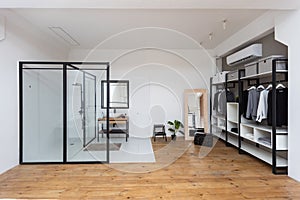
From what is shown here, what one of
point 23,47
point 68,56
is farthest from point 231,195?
point 68,56

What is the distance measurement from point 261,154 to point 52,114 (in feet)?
12.7

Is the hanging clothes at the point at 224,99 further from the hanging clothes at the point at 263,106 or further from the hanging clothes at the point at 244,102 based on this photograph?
the hanging clothes at the point at 263,106

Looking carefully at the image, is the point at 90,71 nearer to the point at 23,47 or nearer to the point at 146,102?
the point at 23,47

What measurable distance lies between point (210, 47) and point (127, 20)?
324cm

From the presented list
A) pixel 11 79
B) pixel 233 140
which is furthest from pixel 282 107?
pixel 11 79

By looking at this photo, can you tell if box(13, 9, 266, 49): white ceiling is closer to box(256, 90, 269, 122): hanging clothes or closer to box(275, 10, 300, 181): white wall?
box(275, 10, 300, 181): white wall

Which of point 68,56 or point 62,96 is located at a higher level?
point 68,56

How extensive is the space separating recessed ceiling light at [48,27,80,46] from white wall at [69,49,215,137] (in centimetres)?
87

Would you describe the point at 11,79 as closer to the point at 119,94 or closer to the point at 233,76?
the point at 119,94

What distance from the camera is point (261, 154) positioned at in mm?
4305

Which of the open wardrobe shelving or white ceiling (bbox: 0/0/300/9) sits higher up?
white ceiling (bbox: 0/0/300/9)

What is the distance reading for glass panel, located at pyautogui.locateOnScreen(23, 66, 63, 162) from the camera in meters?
4.28

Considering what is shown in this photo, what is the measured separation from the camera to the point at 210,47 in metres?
6.93

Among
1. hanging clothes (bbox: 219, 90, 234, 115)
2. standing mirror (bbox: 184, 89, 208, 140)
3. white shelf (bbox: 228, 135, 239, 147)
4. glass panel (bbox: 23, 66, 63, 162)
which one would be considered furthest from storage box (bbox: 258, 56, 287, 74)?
glass panel (bbox: 23, 66, 63, 162)
